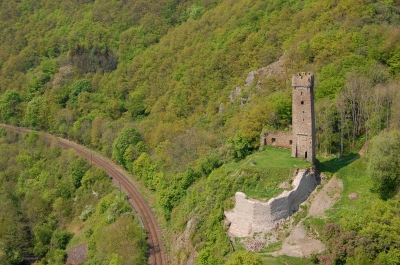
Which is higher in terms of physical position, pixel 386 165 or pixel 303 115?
pixel 303 115

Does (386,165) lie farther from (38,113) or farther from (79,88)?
(38,113)

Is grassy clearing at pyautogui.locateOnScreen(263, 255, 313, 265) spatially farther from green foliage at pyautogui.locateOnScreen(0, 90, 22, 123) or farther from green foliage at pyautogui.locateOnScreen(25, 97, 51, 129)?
green foliage at pyautogui.locateOnScreen(0, 90, 22, 123)

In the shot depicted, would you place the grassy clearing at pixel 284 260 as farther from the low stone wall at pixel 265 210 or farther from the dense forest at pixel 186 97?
the low stone wall at pixel 265 210

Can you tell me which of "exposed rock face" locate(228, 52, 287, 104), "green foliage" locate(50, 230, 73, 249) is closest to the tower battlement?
"exposed rock face" locate(228, 52, 287, 104)

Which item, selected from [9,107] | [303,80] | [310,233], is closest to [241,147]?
[303,80]

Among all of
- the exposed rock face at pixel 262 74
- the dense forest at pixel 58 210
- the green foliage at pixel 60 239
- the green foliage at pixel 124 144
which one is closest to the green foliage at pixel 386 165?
the dense forest at pixel 58 210

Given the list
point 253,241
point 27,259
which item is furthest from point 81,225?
point 253,241
